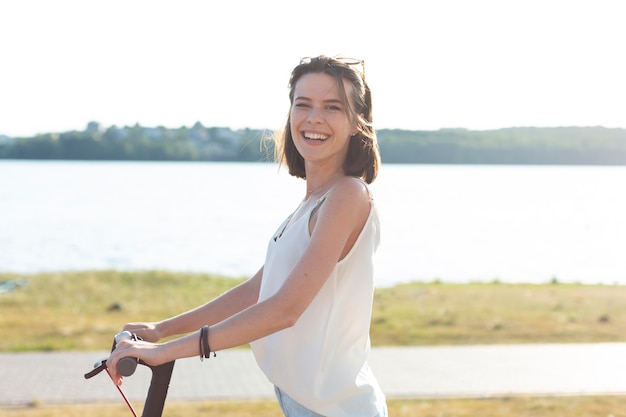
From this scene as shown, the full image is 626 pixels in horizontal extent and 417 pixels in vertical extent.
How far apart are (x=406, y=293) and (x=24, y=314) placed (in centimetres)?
665

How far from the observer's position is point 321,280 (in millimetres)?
2311

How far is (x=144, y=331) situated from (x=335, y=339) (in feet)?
2.03

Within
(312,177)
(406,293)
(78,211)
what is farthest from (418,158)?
(78,211)

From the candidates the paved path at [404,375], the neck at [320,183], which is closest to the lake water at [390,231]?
the paved path at [404,375]

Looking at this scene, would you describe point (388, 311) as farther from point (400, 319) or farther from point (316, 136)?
point (316, 136)

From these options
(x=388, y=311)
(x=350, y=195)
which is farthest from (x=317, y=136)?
(x=388, y=311)

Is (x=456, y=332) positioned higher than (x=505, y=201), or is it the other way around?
(x=456, y=332)

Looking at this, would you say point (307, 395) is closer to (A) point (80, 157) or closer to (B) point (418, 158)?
(B) point (418, 158)

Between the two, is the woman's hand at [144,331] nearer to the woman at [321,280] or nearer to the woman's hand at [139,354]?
the woman at [321,280]

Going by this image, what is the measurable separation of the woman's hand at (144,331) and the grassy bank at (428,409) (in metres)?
4.19

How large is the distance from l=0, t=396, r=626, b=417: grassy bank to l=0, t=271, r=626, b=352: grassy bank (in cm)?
302

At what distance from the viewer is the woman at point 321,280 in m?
2.28

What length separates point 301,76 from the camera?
8.44 ft

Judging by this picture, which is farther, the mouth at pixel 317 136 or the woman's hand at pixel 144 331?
the woman's hand at pixel 144 331
